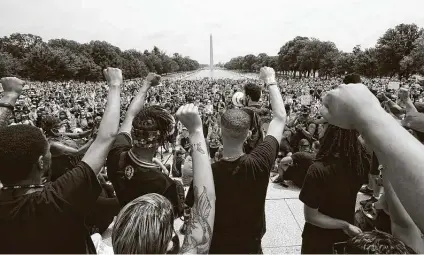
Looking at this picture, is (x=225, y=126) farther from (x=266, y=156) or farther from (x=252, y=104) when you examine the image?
(x=252, y=104)

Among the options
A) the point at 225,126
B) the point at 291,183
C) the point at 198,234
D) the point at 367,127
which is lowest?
the point at 291,183

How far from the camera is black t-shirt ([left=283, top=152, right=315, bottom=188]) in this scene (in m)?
6.48

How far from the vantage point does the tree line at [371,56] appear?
55.6 metres

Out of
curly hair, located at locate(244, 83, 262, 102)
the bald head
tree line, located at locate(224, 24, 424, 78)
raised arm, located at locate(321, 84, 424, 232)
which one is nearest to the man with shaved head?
the bald head

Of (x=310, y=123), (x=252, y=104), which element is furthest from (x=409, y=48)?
(x=252, y=104)

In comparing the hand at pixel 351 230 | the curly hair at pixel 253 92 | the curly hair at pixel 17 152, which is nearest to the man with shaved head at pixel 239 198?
the hand at pixel 351 230

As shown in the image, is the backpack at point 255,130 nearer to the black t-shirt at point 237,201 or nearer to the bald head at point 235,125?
the bald head at point 235,125

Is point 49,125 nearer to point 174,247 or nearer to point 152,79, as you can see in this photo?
point 152,79

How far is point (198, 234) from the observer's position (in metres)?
1.65

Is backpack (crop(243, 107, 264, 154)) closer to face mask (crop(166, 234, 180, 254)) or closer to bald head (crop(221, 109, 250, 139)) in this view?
bald head (crop(221, 109, 250, 139))

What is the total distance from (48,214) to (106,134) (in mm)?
480

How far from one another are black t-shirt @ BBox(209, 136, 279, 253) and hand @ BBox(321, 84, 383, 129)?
3.56 feet

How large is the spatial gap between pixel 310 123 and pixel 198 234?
25.0 feet

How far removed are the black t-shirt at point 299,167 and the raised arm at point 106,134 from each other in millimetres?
4943
